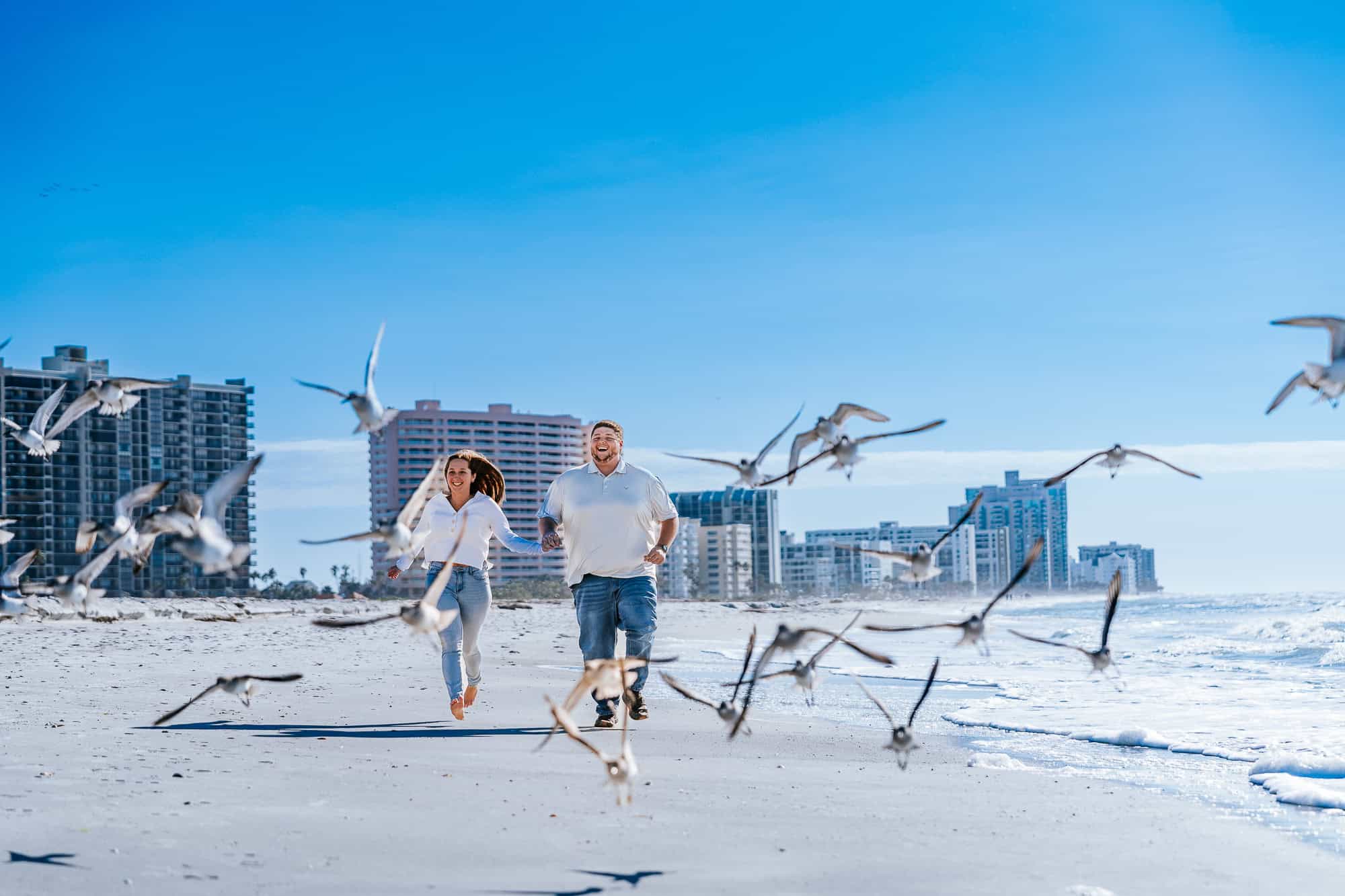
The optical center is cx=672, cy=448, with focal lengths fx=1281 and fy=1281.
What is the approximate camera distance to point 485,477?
10.8 m

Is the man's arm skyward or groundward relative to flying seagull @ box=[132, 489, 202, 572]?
groundward

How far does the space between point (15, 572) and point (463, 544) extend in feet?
14.7

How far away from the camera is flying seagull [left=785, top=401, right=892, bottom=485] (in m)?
6.42

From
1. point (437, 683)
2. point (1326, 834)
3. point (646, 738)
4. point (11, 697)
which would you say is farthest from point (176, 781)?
point (437, 683)

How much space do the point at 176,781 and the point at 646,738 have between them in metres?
3.86

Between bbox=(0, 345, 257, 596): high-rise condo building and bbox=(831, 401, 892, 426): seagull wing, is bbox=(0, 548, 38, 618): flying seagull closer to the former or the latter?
bbox=(831, 401, 892, 426): seagull wing

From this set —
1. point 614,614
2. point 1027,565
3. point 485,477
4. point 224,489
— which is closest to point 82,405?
point 224,489

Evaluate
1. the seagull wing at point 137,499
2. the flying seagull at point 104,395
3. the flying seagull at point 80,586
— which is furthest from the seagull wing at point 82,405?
the flying seagull at point 80,586

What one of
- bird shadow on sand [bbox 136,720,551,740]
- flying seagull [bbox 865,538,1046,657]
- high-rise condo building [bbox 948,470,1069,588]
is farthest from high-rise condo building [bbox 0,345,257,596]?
flying seagull [bbox 865,538,1046,657]

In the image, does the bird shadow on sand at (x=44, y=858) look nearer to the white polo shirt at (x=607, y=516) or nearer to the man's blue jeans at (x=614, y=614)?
the man's blue jeans at (x=614, y=614)

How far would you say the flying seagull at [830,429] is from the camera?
21.1ft

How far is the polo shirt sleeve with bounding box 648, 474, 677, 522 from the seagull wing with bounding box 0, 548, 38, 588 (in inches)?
191

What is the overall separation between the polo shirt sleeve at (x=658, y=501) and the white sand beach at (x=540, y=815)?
1768 mm

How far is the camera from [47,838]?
226 inches
